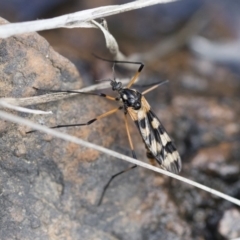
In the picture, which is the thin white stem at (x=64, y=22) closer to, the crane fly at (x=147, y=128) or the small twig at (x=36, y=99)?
the small twig at (x=36, y=99)

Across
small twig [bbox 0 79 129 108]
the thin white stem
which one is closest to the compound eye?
small twig [bbox 0 79 129 108]

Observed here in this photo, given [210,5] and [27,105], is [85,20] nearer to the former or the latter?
[27,105]

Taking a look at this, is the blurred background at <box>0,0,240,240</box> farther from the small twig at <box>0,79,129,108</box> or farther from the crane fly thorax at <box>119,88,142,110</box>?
the small twig at <box>0,79,129,108</box>

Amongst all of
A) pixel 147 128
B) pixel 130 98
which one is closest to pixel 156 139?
pixel 147 128

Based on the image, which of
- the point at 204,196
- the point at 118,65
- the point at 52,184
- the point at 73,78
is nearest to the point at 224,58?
the point at 118,65

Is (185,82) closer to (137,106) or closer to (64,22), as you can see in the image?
(137,106)

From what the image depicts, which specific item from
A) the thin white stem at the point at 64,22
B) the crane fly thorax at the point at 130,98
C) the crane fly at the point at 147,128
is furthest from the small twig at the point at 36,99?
the crane fly thorax at the point at 130,98
